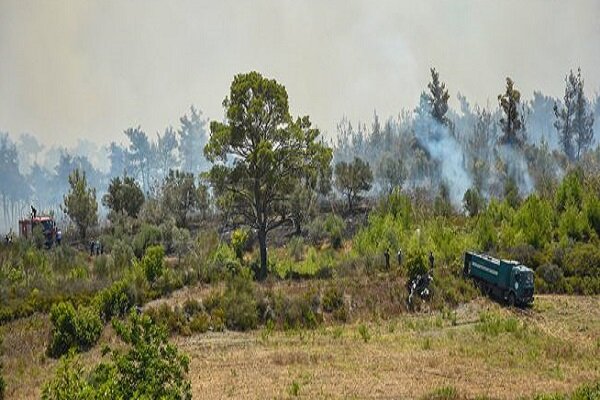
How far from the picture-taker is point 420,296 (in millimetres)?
24031

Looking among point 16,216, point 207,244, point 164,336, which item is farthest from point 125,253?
point 16,216

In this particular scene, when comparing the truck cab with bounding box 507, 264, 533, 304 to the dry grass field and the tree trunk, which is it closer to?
the dry grass field

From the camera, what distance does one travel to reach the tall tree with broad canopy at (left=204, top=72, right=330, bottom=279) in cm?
2759

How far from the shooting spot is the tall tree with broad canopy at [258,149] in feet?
90.5

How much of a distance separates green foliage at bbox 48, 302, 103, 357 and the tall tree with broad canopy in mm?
9758

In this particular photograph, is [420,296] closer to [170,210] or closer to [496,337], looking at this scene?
[496,337]

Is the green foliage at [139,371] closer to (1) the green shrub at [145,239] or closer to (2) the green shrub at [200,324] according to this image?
(2) the green shrub at [200,324]

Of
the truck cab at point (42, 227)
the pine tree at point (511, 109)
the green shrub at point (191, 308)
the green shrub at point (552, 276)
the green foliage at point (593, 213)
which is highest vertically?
the pine tree at point (511, 109)

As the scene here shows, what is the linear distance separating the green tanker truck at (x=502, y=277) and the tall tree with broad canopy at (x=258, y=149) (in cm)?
879

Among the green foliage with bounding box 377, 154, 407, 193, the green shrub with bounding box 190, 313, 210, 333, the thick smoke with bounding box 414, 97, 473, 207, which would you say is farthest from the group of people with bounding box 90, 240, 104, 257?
the thick smoke with bounding box 414, 97, 473, 207

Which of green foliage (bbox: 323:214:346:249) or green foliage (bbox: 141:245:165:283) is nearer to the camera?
green foliage (bbox: 141:245:165:283)

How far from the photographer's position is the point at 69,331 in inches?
741

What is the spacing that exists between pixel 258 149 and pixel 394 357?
43.5 feet

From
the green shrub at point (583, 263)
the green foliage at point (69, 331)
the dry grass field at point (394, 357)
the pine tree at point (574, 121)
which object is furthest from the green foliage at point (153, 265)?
the pine tree at point (574, 121)
